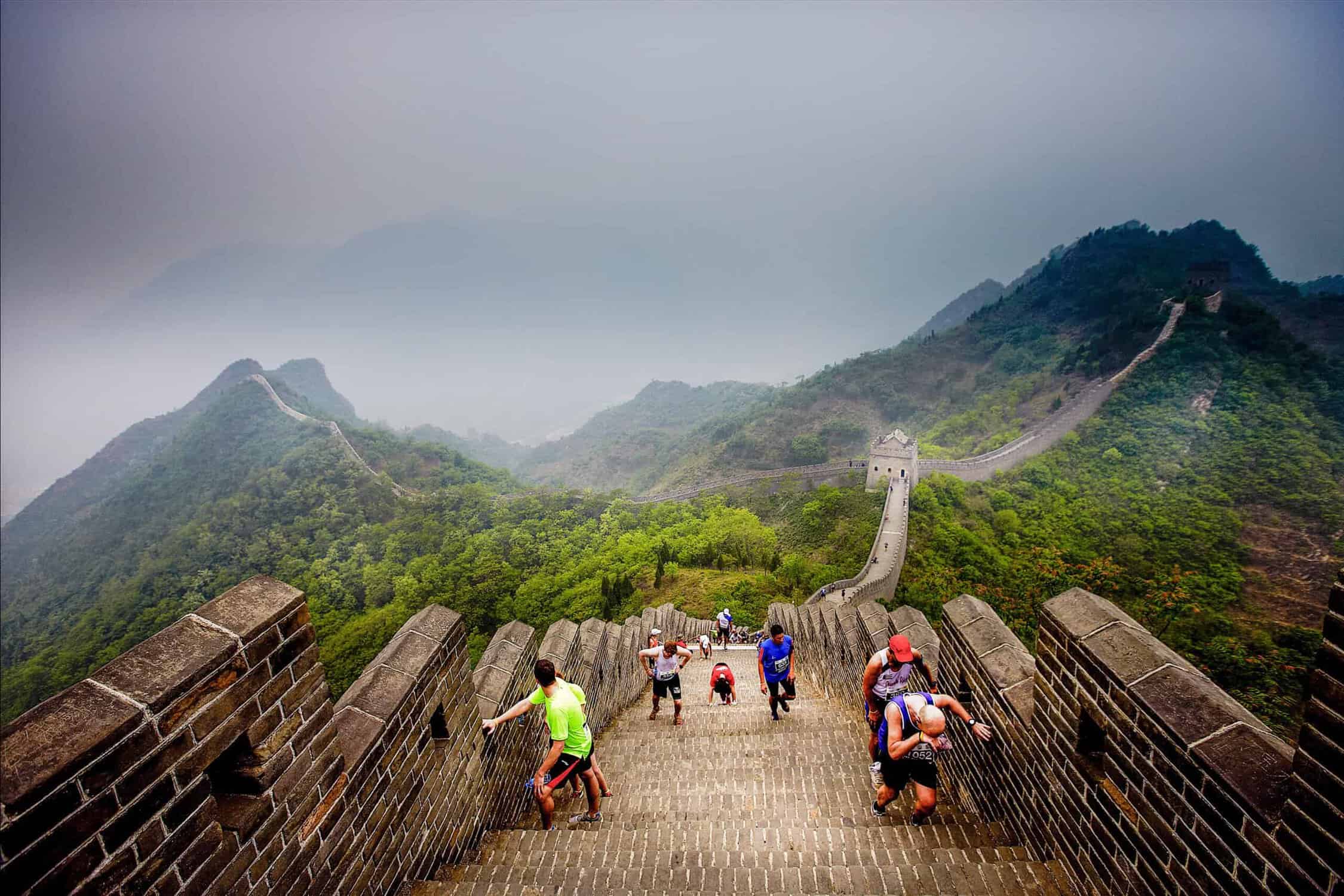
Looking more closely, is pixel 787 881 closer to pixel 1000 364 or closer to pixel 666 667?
pixel 666 667

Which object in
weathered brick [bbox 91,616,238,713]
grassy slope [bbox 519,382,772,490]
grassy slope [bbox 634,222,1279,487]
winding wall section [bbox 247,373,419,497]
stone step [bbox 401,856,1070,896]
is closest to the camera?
weathered brick [bbox 91,616,238,713]

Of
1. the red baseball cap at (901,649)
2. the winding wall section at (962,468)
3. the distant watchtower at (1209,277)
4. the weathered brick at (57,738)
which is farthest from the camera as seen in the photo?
the distant watchtower at (1209,277)

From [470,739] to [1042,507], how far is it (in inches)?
1401

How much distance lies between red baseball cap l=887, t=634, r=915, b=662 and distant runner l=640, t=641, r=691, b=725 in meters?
2.54

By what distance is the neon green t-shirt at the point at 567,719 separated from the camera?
142 inches

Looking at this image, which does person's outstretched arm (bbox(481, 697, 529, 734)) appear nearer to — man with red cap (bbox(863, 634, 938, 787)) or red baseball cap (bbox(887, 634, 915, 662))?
man with red cap (bbox(863, 634, 938, 787))

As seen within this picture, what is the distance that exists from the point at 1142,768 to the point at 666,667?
4.15 meters

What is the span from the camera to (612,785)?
4758mm

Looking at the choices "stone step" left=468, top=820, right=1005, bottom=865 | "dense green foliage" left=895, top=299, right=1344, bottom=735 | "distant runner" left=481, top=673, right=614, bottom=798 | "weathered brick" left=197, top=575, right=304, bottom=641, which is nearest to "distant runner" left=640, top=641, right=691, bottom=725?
"distant runner" left=481, top=673, right=614, bottom=798

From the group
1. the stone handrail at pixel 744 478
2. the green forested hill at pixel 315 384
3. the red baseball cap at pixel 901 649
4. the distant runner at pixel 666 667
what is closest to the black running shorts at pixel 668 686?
the distant runner at pixel 666 667

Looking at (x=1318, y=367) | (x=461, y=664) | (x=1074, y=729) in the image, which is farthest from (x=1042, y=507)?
(x=461, y=664)

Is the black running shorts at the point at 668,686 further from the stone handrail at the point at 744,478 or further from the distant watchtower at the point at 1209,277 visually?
the distant watchtower at the point at 1209,277

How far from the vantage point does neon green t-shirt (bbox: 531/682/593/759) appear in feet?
11.9

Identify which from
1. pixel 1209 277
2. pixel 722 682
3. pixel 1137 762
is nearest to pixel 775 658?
pixel 722 682
